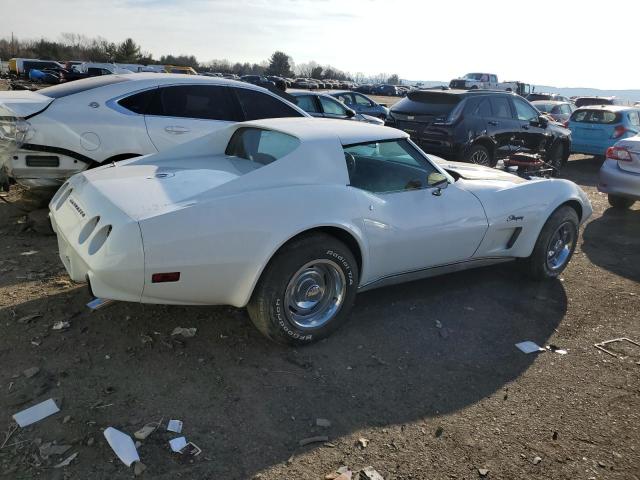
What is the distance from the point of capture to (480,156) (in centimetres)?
950

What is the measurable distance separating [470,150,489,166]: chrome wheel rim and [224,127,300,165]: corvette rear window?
6027mm

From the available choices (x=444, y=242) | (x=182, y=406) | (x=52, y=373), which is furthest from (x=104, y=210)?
(x=444, y=242)

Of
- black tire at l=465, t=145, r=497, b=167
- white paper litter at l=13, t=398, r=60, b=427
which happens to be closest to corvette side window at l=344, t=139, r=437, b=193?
white paper litter at l=13, t=398, r=60, b=427

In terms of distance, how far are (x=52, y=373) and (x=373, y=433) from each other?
6.12 ft

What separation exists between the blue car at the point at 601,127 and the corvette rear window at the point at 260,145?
10.7m

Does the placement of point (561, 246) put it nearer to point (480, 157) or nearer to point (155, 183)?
point (155, 183)

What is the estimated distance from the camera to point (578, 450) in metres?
2.76

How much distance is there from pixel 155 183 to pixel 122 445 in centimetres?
166

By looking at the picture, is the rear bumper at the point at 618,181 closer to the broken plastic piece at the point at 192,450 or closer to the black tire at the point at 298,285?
the black tire at the point at 298,285

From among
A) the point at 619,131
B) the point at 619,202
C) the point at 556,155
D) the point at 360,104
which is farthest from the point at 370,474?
the point at 360,104

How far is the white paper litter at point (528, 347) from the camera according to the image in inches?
148

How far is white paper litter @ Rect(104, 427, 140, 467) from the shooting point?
2.44m

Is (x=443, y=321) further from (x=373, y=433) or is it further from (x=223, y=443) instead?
(x=223, y=443)

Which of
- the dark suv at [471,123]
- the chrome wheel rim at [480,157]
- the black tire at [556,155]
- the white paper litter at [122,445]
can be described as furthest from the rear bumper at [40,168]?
the black tire at [556,155]
